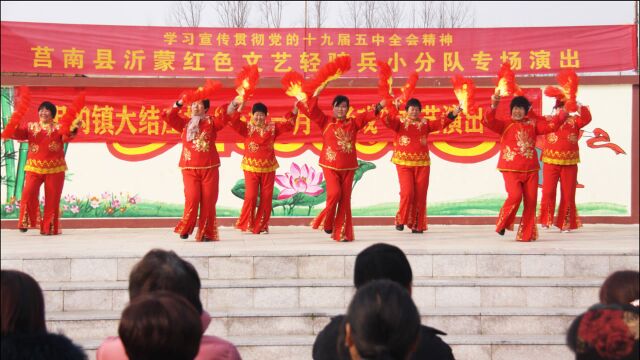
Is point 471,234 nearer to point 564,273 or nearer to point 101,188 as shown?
point 564,273

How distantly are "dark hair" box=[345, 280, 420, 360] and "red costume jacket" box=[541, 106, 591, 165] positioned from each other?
7521 mm

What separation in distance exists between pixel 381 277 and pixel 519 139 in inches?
227

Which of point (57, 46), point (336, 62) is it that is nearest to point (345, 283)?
point (336, 62)

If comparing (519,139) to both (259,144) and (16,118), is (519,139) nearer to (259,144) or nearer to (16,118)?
(259,144)

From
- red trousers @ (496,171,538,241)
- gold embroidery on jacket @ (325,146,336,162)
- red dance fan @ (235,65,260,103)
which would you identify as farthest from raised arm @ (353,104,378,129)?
red trousers @ (496,171,538,241)

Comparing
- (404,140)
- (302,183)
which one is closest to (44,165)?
(302,183)

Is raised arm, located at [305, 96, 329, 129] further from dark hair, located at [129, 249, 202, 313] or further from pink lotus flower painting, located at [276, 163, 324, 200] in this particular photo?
dark hair, located at [129, 249, 202, 313]

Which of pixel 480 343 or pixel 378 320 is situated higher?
pixel 378 320

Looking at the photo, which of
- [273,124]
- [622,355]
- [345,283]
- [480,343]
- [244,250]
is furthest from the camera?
[273,124]

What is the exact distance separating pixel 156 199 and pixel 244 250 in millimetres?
4091

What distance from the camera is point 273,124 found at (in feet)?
29.7

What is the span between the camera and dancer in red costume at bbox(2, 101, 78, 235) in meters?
9.09

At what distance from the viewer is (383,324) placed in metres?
2.08

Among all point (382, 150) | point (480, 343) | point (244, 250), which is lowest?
point (480, 343)
